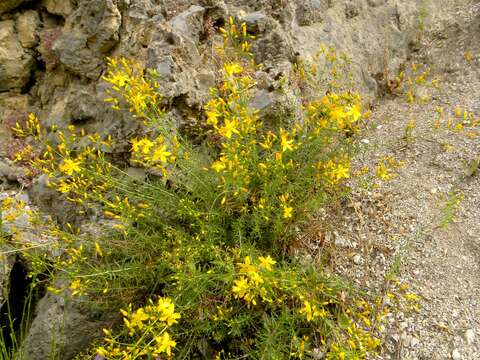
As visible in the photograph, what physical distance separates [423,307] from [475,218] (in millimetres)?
1097

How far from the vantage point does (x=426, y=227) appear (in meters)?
3.15

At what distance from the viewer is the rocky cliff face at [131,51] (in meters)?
3.45

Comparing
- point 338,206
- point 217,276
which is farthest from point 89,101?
point 338,206

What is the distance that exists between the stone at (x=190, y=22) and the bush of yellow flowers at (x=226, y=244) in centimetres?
126

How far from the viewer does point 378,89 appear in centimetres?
480

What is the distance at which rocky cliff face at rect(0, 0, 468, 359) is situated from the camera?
11.3ft

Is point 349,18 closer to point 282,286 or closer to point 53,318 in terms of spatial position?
point 282,286

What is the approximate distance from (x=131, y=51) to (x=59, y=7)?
133 cm

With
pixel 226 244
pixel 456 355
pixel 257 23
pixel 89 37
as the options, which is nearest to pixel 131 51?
pixel 89 37

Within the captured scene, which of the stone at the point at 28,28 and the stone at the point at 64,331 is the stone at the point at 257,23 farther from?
the stone at the point at 64,331

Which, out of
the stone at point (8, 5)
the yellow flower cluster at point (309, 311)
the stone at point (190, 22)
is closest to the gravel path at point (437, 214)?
the yellow flower cluster at point (309, 311)

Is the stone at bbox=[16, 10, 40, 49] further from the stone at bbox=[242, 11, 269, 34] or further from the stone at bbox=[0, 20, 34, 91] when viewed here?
the stone at bbox=[242, 11, 269, 34]

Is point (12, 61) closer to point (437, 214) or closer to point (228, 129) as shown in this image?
point (228, 129)

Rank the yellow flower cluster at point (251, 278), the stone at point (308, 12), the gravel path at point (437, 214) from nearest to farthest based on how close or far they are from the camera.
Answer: the yellow flower cluster at point (251, 278) < the gravel path at point (437, 214) < the stone at point (308, 12)
